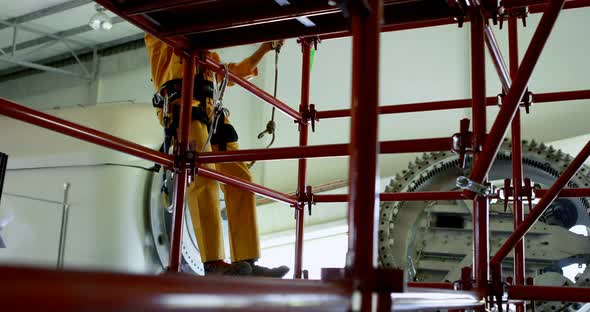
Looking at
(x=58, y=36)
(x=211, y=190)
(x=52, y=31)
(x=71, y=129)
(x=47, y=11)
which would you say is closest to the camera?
(x=71, y=129)

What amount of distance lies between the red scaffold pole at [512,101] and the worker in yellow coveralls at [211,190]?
45.2 inches

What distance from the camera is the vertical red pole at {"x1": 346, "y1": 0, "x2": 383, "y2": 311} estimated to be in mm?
999

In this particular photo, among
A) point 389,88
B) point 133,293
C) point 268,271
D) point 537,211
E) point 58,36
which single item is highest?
point 58,36

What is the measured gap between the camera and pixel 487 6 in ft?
7.49

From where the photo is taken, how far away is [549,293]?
2.20 metres

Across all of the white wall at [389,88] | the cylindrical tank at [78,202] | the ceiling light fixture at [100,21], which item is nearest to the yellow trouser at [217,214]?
the cylindrical tank at [78,202]

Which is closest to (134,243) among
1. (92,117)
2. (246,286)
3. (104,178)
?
(104,178)

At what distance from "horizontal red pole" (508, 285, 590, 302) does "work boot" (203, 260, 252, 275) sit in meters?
1.18

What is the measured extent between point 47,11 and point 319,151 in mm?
9616

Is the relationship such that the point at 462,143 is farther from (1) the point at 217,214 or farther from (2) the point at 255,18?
(1) the point at 217,214

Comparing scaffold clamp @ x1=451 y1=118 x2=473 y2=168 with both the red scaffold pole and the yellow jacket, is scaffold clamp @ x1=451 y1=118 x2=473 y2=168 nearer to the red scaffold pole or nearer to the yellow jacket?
the red scaffold pole

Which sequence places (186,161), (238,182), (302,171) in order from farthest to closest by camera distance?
1. (302,171)
2. (238,182)
3. (186,161)

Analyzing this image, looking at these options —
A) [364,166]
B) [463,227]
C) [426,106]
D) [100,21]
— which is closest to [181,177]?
[426,106]

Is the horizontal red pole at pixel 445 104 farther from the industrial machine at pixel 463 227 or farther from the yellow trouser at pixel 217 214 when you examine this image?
the industrial machine at pixel 463 227
